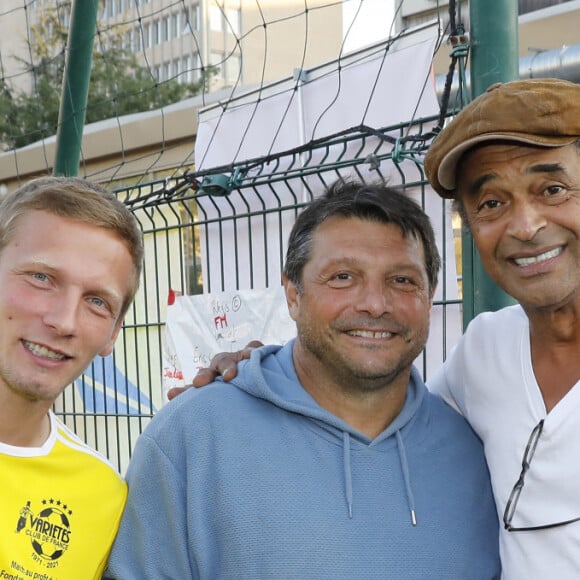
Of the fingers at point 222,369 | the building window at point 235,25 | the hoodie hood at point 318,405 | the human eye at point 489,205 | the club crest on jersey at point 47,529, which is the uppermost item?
the building window at point 235,25

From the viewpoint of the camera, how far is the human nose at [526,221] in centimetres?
203

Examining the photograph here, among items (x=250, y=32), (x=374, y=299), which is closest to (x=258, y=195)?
(x=250, y=32)

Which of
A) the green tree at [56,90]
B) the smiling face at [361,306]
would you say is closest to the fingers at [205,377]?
the smiling face at [361,306]

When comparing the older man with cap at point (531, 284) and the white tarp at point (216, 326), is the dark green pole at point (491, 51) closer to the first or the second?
A: the older man with cap at point (531, 284)

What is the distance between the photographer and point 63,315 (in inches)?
82.4

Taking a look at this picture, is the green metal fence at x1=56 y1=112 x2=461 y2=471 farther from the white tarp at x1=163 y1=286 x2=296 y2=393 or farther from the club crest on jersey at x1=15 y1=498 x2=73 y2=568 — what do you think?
the club crest on jersey at x1=15 y1=498 x2=73 y2=568

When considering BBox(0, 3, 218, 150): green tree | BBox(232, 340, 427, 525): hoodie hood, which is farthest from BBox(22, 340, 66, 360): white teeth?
BBox(0, 3, 218, 150): green tree

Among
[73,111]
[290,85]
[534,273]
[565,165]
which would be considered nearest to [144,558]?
[534,273]

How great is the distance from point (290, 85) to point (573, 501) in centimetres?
235

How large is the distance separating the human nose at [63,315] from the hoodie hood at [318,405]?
1.68ft

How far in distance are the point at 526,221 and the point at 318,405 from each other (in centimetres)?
76

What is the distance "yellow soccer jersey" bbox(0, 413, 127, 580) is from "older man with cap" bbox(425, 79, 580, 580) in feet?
3.42

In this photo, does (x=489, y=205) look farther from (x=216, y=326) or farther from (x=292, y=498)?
(x=216, y=326)

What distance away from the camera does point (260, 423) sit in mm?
2240
